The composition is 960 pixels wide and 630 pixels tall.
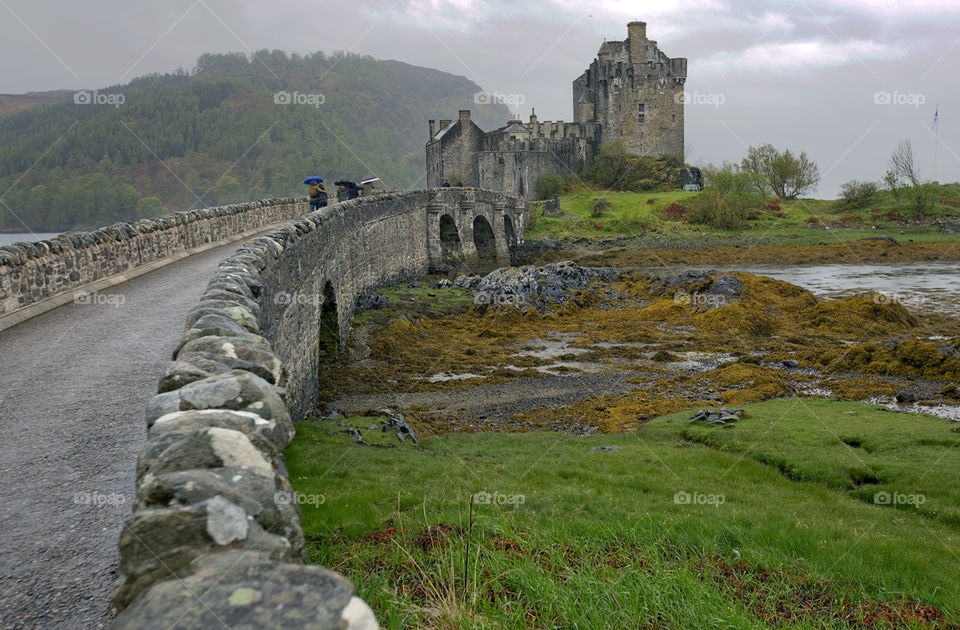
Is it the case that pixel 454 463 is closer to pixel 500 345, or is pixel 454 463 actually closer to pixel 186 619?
pixel 186 619

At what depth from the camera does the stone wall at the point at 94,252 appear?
1105 centimetres

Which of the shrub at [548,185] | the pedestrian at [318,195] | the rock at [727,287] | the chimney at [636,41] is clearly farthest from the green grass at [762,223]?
the pedestrian at [318,195]

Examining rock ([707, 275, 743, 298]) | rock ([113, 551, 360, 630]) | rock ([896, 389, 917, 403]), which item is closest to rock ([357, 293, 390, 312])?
rock ([707, 275, 743, 298])

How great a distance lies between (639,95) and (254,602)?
79714 mm

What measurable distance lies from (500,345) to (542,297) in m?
6.84

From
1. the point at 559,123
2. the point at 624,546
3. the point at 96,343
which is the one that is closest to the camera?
the point at 624,546

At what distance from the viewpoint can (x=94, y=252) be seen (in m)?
13.8

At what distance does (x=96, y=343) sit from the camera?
30.7 ft

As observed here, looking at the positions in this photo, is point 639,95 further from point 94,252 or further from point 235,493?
point 235,493

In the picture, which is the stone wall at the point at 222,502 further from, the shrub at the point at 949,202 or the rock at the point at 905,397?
the shrub at the point at 949,202

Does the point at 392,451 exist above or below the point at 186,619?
below

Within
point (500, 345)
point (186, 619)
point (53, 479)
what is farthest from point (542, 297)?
point (186, 619)

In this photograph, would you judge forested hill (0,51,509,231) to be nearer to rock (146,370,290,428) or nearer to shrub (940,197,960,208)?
Result: rock (146,370,290,428)

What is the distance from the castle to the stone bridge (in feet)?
196
